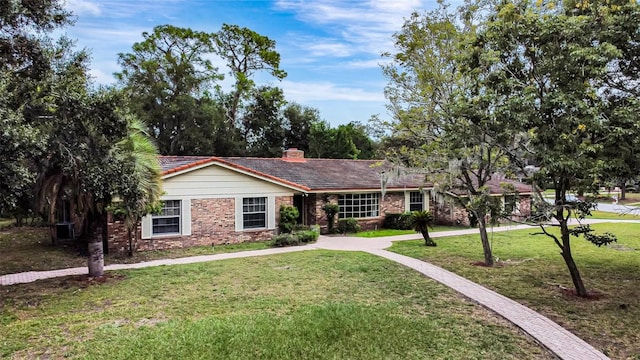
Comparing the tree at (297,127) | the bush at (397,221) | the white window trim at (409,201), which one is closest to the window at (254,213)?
the bush at (397,221)

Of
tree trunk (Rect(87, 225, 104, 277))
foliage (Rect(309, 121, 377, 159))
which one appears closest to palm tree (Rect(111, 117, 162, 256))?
tree trunk (Rect(87, 225, 104, 277))

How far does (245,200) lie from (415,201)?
9.67 metres

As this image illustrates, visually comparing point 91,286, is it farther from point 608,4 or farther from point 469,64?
point 608,4

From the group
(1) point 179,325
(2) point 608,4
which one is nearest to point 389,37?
(2) point 608,4

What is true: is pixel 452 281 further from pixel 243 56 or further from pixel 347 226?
pixel 243 56

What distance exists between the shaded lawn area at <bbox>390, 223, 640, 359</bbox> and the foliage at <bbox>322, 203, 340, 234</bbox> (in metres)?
3.93

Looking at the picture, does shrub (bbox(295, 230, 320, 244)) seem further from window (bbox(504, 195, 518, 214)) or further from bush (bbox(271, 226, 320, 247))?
window (bbox(504, 195, 518, 214))

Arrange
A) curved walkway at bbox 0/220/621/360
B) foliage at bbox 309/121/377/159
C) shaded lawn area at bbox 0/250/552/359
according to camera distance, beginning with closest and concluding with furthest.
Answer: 1. shaded lawn area at bbox 0/250/552/359
2. curved walkway at bbox 0/220/621/360
3. foliage at bbox 309/121/377/159

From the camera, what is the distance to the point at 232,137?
35375 mm

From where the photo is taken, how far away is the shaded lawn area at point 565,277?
7.14m

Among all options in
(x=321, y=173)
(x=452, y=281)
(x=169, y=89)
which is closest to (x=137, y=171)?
(x=452, y=281)

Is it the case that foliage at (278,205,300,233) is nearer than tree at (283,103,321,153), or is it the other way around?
foliage at (278,205,300,233)

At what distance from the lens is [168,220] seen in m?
15.1

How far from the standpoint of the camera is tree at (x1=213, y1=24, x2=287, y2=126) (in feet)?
125
